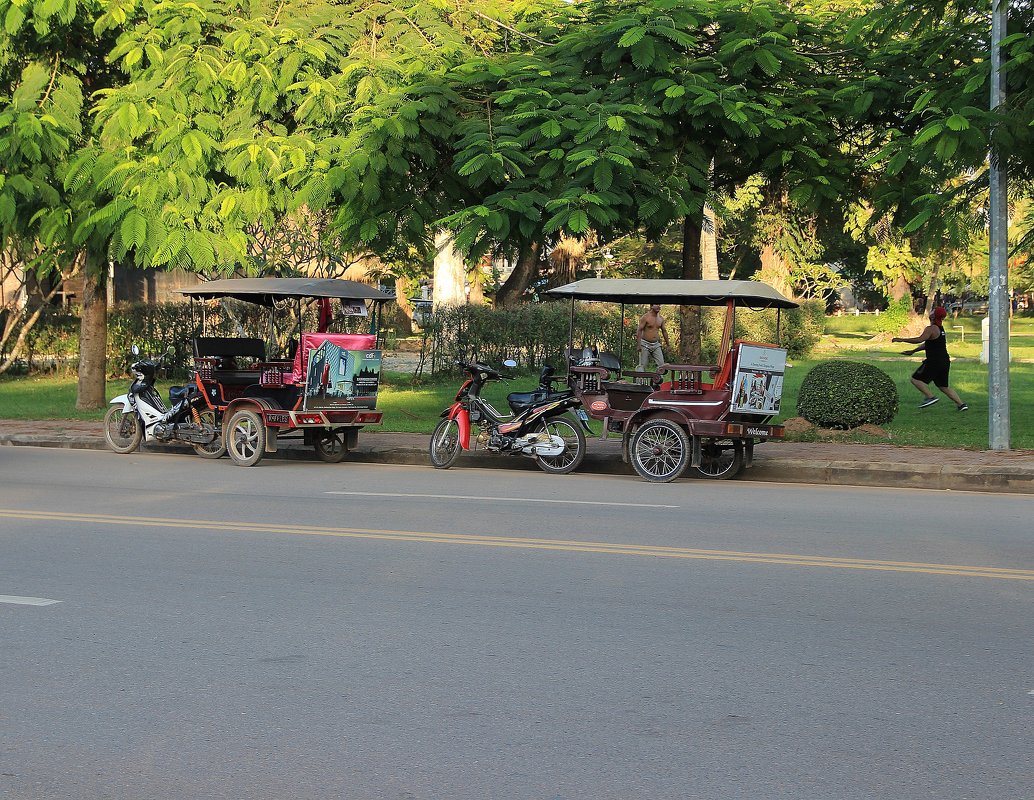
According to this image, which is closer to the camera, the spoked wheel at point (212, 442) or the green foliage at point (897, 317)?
the spoked wheel at point (212, 442)

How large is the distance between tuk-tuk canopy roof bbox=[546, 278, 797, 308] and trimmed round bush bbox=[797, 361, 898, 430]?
9.53ft

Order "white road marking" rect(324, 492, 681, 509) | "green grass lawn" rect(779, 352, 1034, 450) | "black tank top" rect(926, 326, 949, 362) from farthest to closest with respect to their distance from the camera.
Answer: "black tank top" rect(926, 326, 949, 362), "green grass lawn" rect(779, 352, 1034, 450), "white road marking" rect(324, 492, 681, 509)

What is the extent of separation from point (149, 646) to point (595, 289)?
9.34 m

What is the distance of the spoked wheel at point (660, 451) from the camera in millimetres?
14109

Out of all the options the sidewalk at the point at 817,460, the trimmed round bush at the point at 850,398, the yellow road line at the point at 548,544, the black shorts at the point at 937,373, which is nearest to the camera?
the yellow road line at the point at 548,544

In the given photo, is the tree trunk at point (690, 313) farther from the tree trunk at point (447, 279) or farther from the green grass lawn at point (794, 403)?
the tree trunk at point (447, 279)

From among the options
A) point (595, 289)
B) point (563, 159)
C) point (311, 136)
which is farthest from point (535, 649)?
point (311, 136)

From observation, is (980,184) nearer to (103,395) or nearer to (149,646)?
(149,646)

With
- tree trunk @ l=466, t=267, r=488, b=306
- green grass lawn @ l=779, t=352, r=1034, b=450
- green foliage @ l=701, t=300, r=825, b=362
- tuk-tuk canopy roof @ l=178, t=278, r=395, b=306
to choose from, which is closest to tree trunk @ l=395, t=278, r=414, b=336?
tree trunk @ l=466, t=267, r=488, b=306

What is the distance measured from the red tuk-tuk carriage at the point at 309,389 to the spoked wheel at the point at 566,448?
7.50 feet

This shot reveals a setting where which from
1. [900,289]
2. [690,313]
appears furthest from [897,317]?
[690,313]

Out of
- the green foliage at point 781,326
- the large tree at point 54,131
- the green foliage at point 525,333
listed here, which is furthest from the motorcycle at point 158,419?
the green foliage at point 781,326

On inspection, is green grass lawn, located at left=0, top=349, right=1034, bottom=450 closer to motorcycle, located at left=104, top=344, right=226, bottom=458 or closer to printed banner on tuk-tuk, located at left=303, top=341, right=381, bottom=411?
printed banner on tuk-tuk, located at left=303, top=341, right=381, bottom=411

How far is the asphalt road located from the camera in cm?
469
